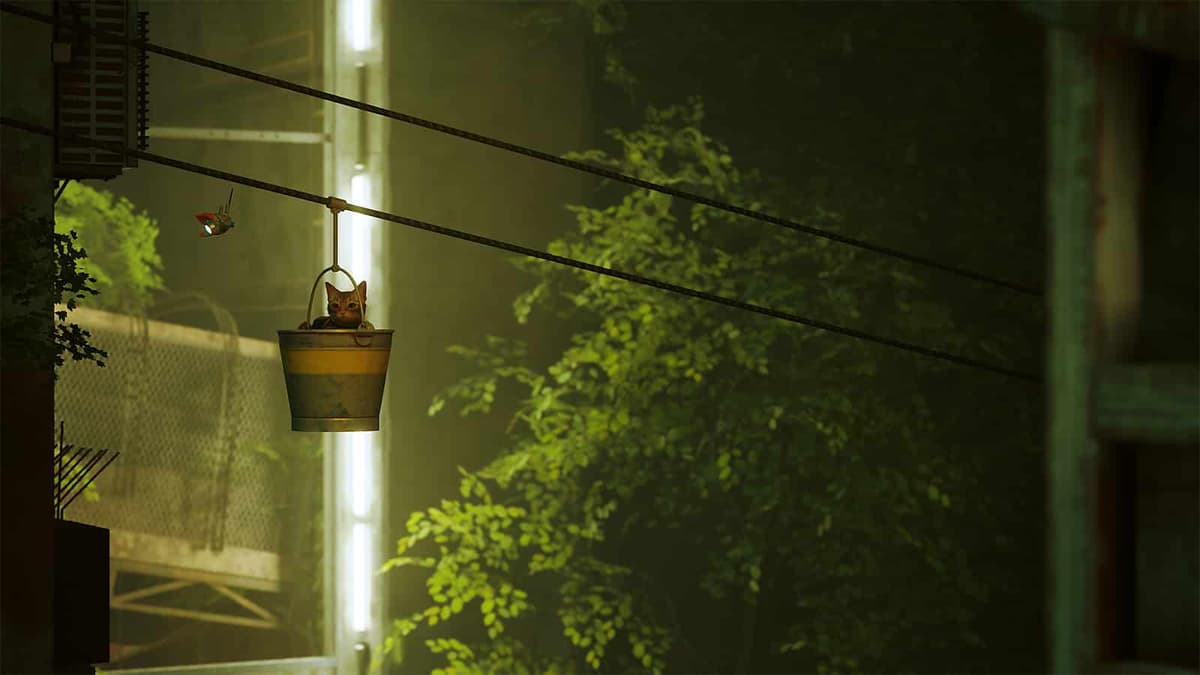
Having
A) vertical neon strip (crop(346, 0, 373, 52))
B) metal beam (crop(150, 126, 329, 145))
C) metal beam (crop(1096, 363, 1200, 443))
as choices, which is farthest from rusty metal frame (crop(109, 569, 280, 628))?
metal beam (crop(1096, 363, 1200, 443))

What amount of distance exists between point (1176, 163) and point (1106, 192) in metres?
0.16

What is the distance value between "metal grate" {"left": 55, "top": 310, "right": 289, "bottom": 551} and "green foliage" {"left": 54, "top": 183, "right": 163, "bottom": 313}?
0.32 feet

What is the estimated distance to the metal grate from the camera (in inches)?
266

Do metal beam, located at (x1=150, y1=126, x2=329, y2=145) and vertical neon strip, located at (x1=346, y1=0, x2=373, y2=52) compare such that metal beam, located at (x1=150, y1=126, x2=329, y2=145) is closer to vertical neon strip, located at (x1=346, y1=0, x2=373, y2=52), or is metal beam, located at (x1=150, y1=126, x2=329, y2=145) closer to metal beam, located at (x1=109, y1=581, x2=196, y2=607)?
vertical neon strip, located at (x1=346, y1=0, x2=373, y2=52)

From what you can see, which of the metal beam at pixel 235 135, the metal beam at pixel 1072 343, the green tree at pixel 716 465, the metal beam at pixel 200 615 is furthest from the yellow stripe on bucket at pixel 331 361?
the metal beam at pixel 200 615

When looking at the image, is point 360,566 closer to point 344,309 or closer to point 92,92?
point 344,309

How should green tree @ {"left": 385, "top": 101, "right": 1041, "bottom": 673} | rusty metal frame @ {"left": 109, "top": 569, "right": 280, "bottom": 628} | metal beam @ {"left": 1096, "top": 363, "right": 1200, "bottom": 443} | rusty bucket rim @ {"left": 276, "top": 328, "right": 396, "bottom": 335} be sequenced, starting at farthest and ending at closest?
rusty metal frame @ {"left": 109, "top": 569, "right": 280, "bottom": 628} < green tree @ {"left": 385, "top": 101, "right": 1041, "bottom": 673} < rusty bucket rim @ {"left": 276, "top": 328, "right": 396, "bottom": 335} < metal beam @ {"left": 1096, "top": 363, "right": 1200, "bottom": 443}

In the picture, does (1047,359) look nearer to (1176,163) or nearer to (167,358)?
(1176,163)

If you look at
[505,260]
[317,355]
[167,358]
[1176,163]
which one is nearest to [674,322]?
[505,260]

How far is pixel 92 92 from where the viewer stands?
3930 millimetres

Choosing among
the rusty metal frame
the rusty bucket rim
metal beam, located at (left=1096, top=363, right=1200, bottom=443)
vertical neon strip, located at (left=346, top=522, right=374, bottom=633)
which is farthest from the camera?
vertical neon strip, located at (left=346, top=522, right=374, bottom=633)

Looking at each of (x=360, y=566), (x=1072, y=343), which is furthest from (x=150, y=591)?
(x=1072, y=343)

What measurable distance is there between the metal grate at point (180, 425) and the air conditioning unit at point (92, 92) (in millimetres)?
2907

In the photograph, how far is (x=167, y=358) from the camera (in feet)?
22.6
